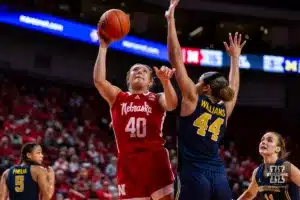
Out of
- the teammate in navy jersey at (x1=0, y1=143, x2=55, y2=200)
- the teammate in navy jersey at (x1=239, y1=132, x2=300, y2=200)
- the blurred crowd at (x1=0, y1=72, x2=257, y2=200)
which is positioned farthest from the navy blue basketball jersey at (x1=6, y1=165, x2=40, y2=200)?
the blurred crowd at (x1=0, y1=72, x2=257, y2=200)

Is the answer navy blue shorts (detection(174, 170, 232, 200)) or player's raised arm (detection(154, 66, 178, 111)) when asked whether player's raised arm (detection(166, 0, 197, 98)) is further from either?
navy blue shorts (detection(174, 170, 232, 200))

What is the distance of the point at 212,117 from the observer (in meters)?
3.90

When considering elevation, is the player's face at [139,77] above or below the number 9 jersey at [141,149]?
above

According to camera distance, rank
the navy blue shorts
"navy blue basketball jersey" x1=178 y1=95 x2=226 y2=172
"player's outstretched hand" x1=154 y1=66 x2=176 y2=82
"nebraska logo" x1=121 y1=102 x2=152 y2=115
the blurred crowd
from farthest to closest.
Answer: the blurred crowd, "nebraska logo" x1=121 y1=102 x2=152 y2=115, "navy blue basketball jersey" x1=178 y1=95 x2=226 y2=172, the navy blue shorts, "player's outstretched hand" x1=154 y1=66 x2=176 y2=82

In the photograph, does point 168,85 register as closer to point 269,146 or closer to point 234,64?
point 234,64

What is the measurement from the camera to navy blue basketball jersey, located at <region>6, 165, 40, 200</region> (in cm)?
554

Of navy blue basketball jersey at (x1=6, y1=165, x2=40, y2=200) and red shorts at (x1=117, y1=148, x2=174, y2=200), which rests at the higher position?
red shorts at (x1=117, y1=148, x2=174, y2=200)

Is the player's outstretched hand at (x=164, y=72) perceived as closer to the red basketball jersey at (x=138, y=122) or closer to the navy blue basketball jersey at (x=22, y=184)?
the red basketball jersey at (x=138, y=122)

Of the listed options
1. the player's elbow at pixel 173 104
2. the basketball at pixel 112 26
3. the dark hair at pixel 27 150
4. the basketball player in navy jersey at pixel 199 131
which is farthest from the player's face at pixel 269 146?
the dark hair at pixel 27 150

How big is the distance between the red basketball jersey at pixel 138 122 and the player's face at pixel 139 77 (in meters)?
0.08

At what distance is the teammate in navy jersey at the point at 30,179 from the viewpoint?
5.54m

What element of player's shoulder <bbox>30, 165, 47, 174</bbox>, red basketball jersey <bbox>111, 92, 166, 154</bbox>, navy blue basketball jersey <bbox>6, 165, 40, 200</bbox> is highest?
red basketball jersey <bbox>111, 92, 166, 154</bbox>

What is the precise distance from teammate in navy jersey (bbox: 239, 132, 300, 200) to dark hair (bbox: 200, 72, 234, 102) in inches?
39.9

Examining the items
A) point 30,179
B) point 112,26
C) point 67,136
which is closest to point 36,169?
point 30,179
